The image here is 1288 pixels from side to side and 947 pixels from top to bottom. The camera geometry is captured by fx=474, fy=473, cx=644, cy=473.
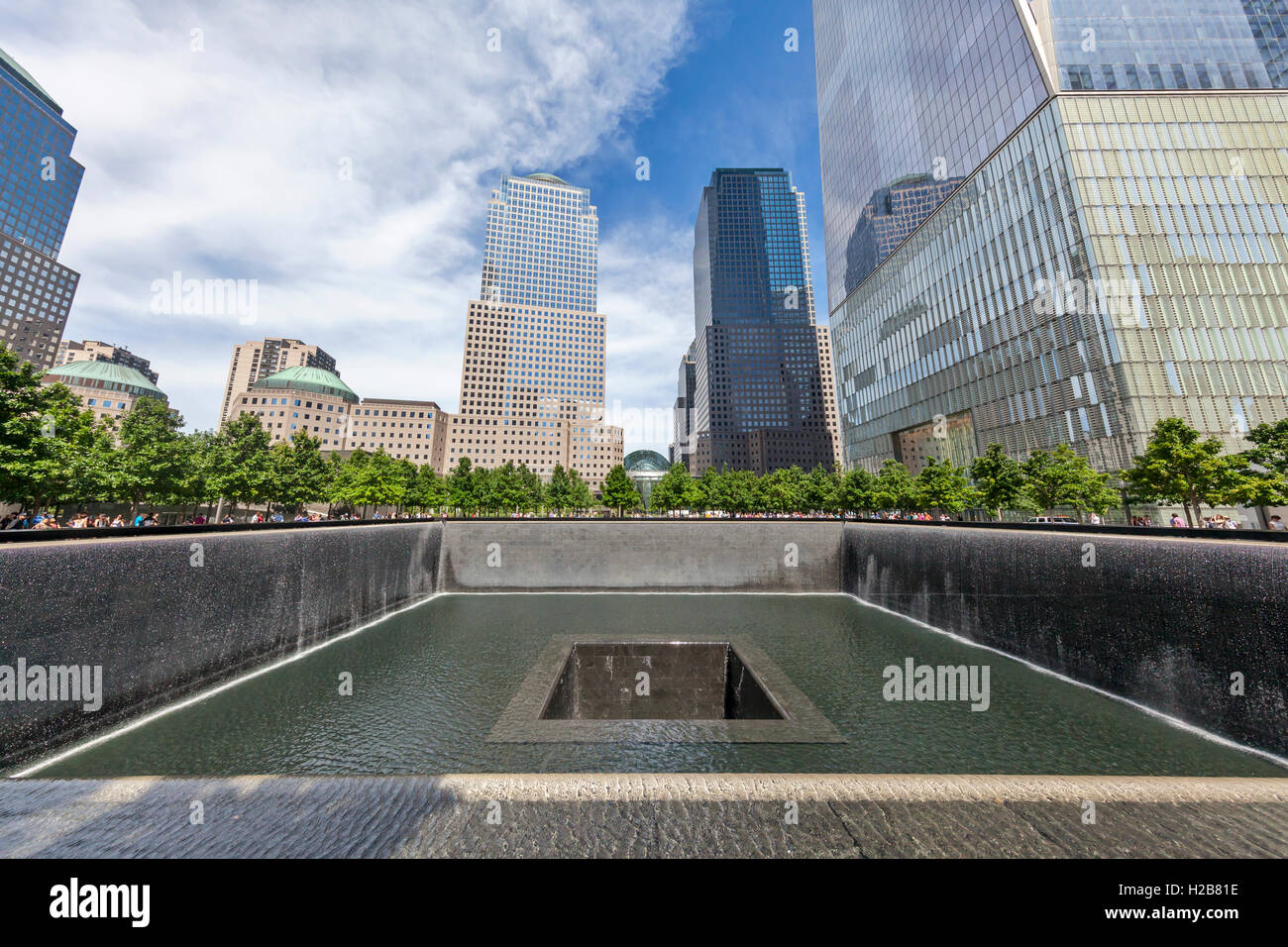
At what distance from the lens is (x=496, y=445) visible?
431 ft

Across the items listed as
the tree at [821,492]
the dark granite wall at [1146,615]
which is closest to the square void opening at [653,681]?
the dark granite wall at [1146,615]

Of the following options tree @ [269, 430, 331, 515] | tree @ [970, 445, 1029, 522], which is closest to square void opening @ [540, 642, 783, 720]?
tree @ [970, 445, 1029, 522]

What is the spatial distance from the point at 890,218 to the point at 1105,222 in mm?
31818

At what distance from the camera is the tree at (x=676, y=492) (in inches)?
2943

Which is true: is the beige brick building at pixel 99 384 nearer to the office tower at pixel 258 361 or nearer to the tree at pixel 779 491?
the office tower at pixel 258 361

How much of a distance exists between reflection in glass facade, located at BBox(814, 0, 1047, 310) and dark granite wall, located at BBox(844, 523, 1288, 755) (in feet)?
182

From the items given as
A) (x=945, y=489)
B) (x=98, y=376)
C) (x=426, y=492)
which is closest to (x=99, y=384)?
(x=98, y=376)

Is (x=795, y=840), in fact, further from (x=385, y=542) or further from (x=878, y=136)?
(x=878, y=136)

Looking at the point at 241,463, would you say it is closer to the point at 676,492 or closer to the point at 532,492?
the point at 532,492

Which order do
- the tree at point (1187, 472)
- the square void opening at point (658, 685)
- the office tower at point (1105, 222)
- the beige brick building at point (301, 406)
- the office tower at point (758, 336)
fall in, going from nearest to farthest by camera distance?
1. the square void opening at point (658, 685)
2. the tree at point (1187, 472)
3. the office tower at point (1105, 222)
4. the beige brick building at point (301, 406)
5. the office tower at point (758, 336)

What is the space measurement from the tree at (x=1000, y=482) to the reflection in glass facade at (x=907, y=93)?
37362mm

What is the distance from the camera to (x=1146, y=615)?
11.5 m

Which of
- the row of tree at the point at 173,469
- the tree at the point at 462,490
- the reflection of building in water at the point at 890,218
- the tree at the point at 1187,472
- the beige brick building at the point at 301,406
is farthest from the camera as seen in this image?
the beige brick building at the point at 301,406
